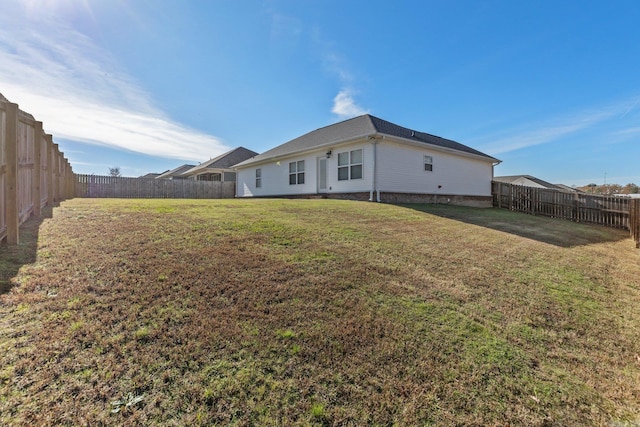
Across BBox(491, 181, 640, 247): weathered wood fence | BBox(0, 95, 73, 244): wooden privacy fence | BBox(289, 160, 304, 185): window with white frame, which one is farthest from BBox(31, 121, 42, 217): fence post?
BBox(491, 181, 640, 247): weathered wood fence

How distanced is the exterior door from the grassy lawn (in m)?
10.4

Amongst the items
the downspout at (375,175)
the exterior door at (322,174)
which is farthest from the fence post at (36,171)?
the exterior door at (322,174)

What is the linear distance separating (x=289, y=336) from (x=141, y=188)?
22.0m

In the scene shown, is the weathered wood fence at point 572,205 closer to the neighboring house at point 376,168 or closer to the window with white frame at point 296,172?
the neighboring house at point 376,168

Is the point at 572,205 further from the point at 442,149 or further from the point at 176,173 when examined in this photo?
the point at 176,173

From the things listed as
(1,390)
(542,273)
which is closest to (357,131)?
(542,273)

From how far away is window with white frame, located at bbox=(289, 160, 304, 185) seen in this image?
1689cm

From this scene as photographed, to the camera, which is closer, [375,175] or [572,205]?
[375,175]

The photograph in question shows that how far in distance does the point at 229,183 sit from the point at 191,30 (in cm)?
1558

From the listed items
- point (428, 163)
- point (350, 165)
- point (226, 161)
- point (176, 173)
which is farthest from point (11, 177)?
point (176, 173)

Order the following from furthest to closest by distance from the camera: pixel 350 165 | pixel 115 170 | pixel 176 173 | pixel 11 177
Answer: pixel 115 170 → pixel 176 173 → pixel 350 165 → pixel 11 177

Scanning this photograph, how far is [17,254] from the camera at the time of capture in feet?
11.4

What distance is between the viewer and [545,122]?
21.2 m

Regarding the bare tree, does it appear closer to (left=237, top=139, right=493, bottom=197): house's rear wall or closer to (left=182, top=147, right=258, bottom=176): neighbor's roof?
(left=182, top=147, right=258, bottom=176): neighbor's roof
